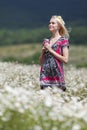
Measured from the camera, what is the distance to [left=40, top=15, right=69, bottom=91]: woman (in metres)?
9.25

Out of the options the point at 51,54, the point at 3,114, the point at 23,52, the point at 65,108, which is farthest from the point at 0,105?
the point at 23,52

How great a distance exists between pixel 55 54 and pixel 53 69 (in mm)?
425

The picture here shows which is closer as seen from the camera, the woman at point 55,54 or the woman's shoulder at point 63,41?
the woman at point 55,54

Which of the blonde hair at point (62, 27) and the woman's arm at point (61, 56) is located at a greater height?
the blonde hair at point (62, 27)

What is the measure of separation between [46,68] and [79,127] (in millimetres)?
4442

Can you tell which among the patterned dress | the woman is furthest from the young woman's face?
the patterned dress

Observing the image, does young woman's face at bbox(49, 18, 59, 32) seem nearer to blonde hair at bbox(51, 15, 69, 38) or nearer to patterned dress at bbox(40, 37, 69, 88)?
blonde hair at bbox(51, 15, 69, 38)

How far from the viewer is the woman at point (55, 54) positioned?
9.25m

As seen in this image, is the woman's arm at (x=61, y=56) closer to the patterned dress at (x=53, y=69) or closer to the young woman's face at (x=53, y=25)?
the patterned dress at (x=53, y=69)

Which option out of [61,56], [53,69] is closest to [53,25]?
[61,56]

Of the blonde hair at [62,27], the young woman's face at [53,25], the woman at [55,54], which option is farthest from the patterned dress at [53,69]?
the young woman's face at [53,25]

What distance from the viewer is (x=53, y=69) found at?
9617mm

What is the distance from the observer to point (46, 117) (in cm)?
543

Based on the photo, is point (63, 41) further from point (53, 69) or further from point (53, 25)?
point (53, 69)
